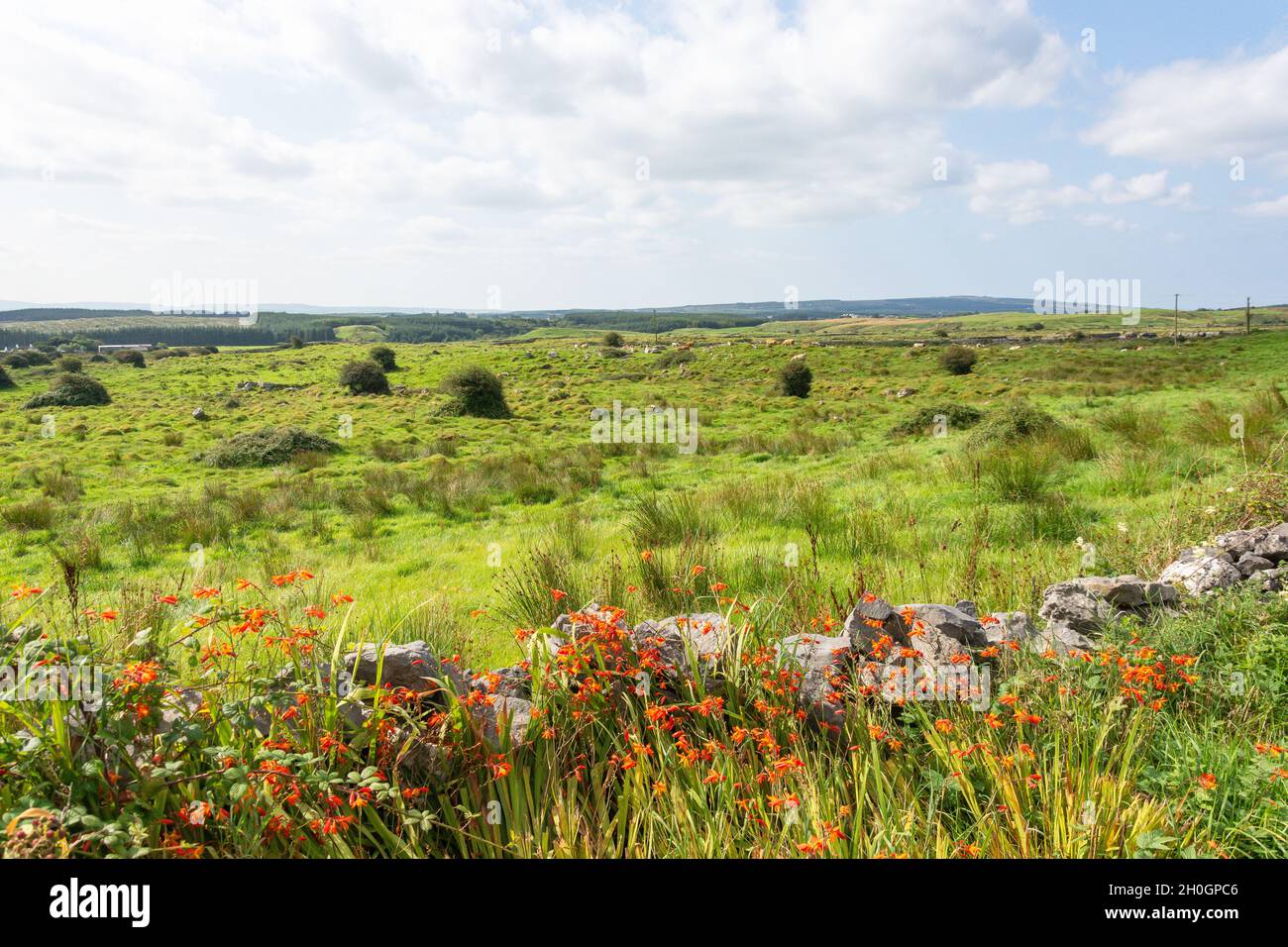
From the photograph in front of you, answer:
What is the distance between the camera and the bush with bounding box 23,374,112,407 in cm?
3612

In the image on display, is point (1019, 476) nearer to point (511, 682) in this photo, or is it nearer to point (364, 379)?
point (511, 682)

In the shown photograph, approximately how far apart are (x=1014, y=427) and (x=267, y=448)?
68.8ft

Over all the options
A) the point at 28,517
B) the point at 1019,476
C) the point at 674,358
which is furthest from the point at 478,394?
the point at 674,358

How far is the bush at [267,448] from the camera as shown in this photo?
20469 mm

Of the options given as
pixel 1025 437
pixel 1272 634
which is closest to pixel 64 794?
pixel 1272 634

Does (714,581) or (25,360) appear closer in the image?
(714,581)

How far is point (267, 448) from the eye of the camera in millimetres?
21250

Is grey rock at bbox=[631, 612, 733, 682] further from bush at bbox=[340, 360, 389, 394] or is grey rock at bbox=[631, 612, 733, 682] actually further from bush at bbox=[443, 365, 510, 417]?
bush at bbox=[340, 360, 389, 394]

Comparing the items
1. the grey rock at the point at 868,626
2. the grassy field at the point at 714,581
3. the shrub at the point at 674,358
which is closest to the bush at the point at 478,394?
the grassy field at the point at 714,581

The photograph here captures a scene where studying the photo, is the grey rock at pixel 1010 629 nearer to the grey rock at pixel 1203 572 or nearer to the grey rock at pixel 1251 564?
the grey rock at pixel 1203 572

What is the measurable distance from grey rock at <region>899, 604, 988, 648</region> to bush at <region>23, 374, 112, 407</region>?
151 ft

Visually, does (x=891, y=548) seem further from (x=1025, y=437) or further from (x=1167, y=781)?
(x=1025, y=437)

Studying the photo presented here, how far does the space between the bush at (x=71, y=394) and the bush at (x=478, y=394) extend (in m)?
22.1

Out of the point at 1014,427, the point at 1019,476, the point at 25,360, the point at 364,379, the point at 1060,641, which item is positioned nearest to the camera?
the point at 1060,641
